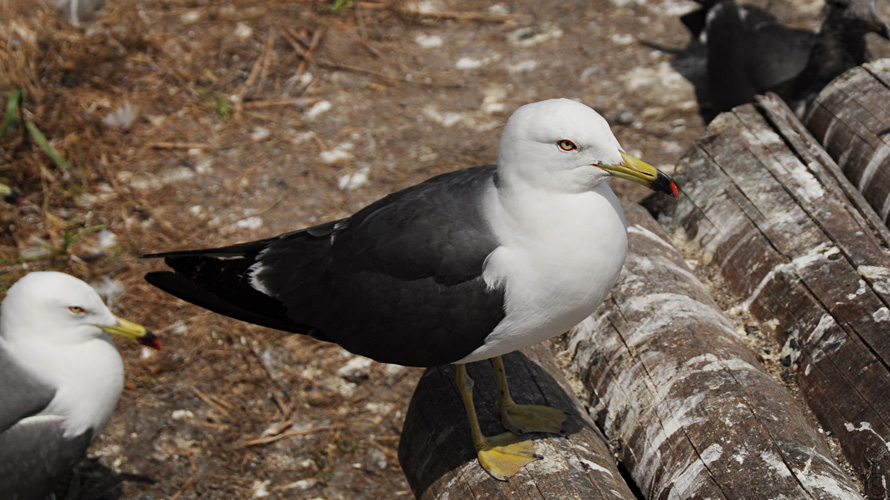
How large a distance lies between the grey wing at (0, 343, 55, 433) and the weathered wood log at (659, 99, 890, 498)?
2982 millimetres

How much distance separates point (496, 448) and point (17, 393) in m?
2.04

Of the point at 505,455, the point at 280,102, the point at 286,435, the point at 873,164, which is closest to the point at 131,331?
the point at 286,435

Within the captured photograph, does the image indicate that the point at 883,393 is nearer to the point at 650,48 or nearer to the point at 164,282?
the point at 164,282

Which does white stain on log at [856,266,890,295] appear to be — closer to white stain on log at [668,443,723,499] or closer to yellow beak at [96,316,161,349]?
white stain on log at [668,443,723,499]

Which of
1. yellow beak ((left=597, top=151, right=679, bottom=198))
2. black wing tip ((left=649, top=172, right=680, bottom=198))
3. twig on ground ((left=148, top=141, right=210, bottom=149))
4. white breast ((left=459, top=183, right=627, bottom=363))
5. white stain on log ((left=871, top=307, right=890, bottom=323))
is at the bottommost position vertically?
twig on ground ((left=148, top=141, right=210, bottom=149))

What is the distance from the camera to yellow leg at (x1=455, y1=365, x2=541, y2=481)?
2.87m

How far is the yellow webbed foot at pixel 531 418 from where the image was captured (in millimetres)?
3078

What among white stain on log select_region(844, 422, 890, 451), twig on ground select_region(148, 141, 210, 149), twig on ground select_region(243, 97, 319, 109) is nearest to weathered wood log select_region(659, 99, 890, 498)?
white stain on log select_region(844, 422, 890, 451)

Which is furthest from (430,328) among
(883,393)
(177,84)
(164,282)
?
(177,84)

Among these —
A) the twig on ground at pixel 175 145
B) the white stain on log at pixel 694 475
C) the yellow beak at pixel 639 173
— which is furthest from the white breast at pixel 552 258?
the twig on ground at pixel 175 145

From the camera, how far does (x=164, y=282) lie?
338 cm

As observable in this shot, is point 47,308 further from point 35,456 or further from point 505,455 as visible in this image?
point 505,455

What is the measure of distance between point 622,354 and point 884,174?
5.04ft

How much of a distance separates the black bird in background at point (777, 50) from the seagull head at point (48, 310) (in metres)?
4.19
